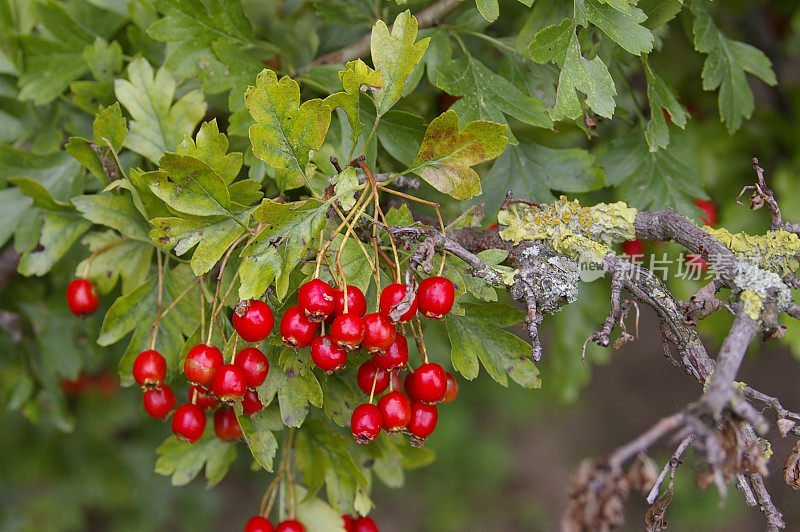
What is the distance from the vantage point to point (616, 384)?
4.03 m

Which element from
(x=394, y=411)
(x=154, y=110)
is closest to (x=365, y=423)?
(x=394, y=411)

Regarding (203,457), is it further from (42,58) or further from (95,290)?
(42,58)

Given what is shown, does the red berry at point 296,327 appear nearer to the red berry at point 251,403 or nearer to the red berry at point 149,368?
the red berry at point 251,403

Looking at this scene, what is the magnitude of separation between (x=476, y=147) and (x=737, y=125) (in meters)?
0.68

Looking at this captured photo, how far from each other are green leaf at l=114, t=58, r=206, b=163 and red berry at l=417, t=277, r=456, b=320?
1.88 feet

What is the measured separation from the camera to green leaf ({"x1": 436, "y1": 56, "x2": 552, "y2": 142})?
1161 mm

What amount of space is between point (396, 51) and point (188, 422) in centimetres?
70

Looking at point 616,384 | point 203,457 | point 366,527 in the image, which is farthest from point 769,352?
point 203,457

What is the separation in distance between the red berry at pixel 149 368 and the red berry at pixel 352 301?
35cm

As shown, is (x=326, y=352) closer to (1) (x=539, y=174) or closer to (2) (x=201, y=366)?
(2) (x=201, y=366)

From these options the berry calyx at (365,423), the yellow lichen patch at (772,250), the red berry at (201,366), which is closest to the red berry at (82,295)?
the red berry at (201,366)

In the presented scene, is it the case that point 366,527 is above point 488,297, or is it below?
below

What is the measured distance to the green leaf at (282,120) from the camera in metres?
1.00

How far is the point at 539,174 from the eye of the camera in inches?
51.9
